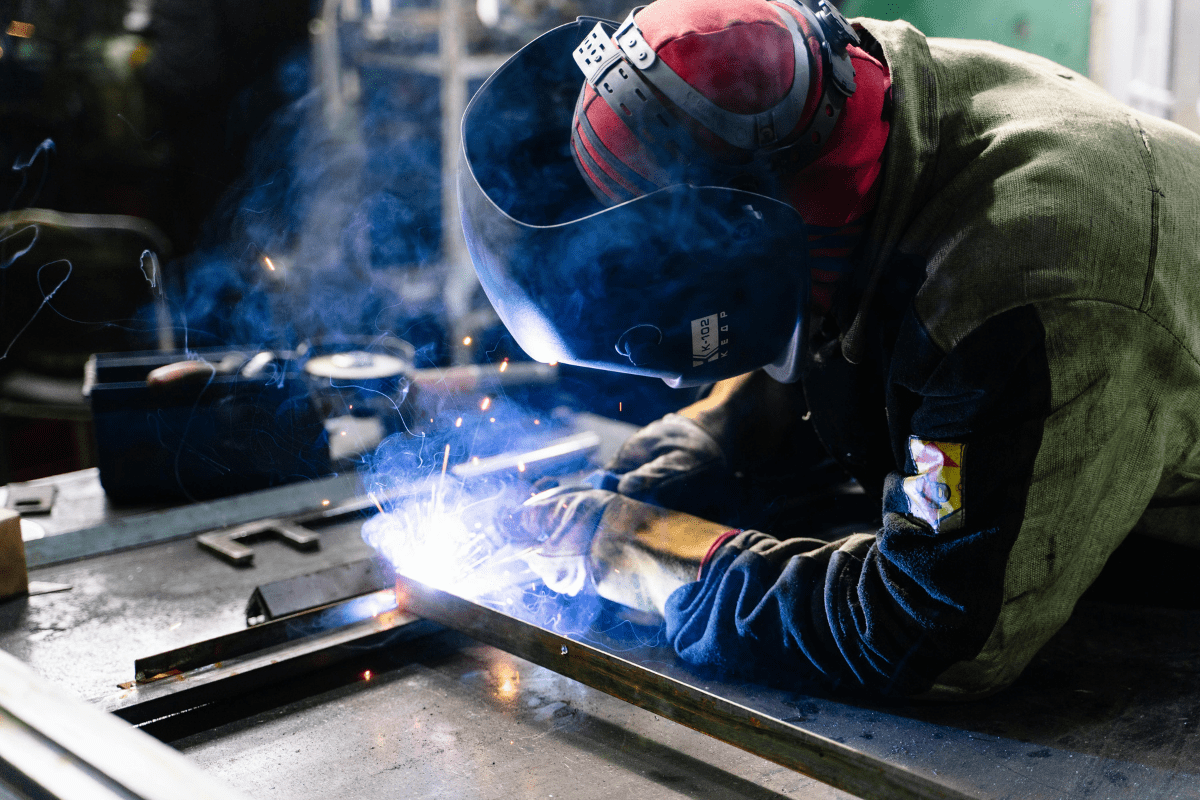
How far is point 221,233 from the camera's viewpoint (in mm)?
4723

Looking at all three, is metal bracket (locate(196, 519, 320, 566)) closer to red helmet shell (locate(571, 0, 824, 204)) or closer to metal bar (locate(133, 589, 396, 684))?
metal bar (locate(133, 589, 396, 684))

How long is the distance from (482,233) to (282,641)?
784mm

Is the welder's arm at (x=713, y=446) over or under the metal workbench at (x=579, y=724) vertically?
over

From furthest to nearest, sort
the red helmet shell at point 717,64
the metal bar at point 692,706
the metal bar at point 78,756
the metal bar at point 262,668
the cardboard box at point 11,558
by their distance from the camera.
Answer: the cardboard box at point 11,558, the metal bar at point 262,668, the red helmet shell at point 717,64, the metal bar at point 692,706, the metal bar at point 78,756

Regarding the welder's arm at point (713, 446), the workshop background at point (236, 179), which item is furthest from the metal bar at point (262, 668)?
the workshop background at point (236, 179)

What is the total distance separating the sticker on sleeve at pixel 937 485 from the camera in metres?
1.11

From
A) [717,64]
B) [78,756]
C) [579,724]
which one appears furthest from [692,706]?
[717,64]

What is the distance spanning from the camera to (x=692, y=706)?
117 cm

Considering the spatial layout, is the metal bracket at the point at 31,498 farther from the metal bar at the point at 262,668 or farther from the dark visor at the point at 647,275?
the dark visor at the point at 647,275

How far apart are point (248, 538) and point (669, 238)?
131cm

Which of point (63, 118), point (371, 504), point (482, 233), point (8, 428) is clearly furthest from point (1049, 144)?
point (63, 118)

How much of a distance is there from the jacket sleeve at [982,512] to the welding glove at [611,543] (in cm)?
14

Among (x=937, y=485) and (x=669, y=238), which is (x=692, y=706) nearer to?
(x=937, y=485)

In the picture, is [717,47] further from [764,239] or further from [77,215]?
[77,215]
